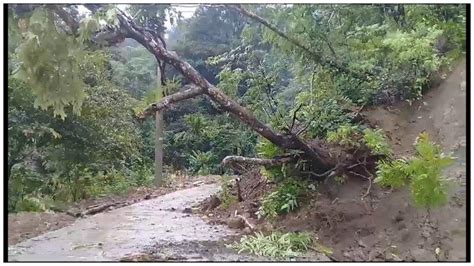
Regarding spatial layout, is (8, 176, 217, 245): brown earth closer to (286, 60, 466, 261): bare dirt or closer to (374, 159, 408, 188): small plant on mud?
(286, 60, 466, 261): bare dirt

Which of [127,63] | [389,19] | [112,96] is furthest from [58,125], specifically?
[389,19]

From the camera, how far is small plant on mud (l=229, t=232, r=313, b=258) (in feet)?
8.48

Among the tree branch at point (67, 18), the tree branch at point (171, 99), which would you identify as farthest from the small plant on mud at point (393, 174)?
the tree branch at point (67, 18)

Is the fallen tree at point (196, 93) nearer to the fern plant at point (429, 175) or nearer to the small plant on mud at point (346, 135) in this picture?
the small plant on mud at point (346, 135)

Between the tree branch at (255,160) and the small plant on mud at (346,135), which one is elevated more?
the small plant on mud at (346,135)

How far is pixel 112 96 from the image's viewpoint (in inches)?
110

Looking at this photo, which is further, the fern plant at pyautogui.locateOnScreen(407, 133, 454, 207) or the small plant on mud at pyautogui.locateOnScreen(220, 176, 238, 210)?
the small plant on mud at pyautogui.locateOnScreen(220, 176, 238, 210)

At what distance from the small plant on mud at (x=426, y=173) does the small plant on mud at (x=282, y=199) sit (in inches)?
24.0

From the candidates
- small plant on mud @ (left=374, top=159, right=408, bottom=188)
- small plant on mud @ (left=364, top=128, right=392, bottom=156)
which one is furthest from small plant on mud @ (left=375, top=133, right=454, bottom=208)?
small plant on mud @ (left=364, top=128, right=392, bottom=156)

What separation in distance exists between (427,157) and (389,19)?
772mm

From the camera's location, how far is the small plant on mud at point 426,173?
2.48 metres

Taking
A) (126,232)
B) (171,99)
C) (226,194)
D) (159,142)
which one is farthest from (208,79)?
(126,232)

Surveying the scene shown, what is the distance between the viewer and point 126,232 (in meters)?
2.63

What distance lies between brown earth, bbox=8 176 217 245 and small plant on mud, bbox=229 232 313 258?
0.45 meters
